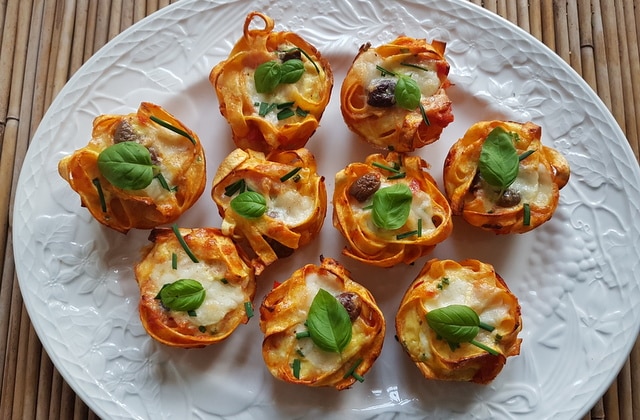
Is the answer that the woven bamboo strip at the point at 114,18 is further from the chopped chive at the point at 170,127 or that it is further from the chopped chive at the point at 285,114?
the chopped chive at the point at 285,114

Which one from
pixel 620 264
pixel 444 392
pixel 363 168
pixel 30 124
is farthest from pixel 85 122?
pixel 620 264

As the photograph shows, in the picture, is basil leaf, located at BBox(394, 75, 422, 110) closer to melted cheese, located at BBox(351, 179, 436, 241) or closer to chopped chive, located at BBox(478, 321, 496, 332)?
melted cheese, located at BBox(351, 179, 436, 241)

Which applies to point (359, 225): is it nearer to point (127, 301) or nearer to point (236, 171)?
point (236, 171)

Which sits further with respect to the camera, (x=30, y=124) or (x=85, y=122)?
(x=30, y=124)

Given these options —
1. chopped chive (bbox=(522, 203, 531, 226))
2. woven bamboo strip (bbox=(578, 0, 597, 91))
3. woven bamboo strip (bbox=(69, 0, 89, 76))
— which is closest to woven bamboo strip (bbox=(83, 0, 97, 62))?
woven bamboo strip (bbox=(69, 0, 89, 76))

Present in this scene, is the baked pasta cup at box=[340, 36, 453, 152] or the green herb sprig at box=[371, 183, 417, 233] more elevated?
the baked pasta cup at box=[340, 36, 453, 152]

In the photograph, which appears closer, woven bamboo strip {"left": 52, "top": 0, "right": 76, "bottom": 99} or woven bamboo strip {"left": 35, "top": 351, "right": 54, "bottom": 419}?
woven bamboo strip {"left": 35, "top": 351, "right": 54, "bottom": 419}
